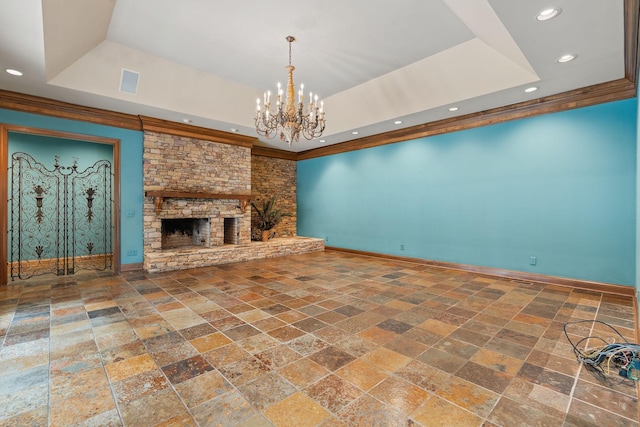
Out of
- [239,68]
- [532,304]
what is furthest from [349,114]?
[532,304]

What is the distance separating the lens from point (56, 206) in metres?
6.17

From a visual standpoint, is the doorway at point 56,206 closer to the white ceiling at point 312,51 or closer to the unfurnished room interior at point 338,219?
the unfurnished room interior at point 338,219

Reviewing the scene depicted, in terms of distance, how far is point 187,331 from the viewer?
2.87 m

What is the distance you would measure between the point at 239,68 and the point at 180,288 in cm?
371

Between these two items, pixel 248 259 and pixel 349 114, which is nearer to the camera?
pixel 349 114

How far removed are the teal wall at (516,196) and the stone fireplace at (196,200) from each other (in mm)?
2779

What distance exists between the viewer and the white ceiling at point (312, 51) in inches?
116

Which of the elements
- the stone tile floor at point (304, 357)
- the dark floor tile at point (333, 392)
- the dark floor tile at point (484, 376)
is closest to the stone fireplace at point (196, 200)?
the stone tile floor at point (304, 357)

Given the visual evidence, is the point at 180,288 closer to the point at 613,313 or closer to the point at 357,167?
the point at 357,167

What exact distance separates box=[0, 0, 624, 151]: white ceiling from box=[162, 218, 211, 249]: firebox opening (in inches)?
95.5

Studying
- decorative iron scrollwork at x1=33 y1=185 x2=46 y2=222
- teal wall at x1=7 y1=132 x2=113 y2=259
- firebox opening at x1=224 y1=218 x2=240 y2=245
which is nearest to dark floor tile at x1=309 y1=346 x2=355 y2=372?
firebox opening at x1=224 y1=218 x2=240 y2=245

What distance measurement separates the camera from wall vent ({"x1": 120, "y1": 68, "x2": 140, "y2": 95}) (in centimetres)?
451

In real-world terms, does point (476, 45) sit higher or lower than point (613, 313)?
higher

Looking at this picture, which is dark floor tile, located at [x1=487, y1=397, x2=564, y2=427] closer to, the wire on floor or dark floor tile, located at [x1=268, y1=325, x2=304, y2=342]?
the wire on floor
